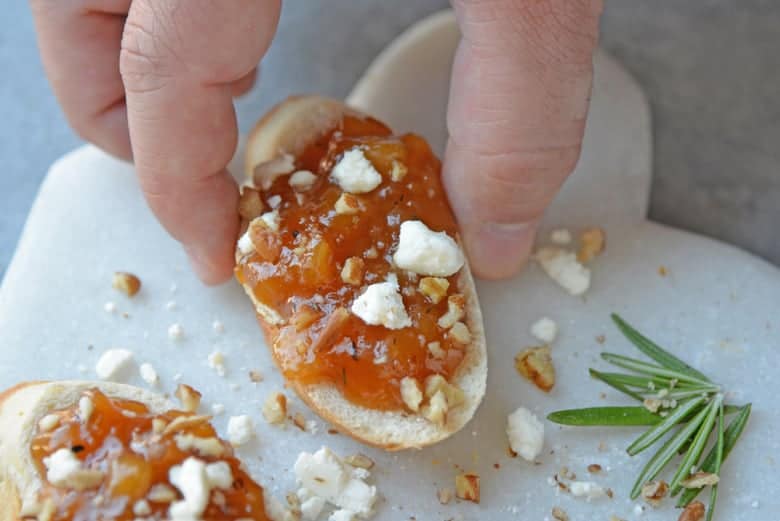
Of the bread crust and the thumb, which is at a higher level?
the thumb

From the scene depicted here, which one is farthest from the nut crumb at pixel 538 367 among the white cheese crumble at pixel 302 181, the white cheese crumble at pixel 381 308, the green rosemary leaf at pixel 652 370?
the white cheese crumble at pixel 302 181

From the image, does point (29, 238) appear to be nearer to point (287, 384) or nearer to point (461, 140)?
point (287, 384)

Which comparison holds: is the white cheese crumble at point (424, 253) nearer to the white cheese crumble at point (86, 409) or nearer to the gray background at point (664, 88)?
the white cheese crumble at point (86, 409)

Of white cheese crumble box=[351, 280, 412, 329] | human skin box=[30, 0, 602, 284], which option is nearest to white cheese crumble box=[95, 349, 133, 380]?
human skin box=[30, 0, 602, 284]

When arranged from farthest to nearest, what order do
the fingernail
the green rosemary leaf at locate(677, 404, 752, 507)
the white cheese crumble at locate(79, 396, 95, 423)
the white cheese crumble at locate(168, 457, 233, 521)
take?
1. the fingernail
2. the green rosemary leaf at locate(677, 404, 752, 507)
3. the white cheese crumble at locate(79, 396, 95, 423)
4. the white cheese crumble at locate(168, 457, 233, 521)

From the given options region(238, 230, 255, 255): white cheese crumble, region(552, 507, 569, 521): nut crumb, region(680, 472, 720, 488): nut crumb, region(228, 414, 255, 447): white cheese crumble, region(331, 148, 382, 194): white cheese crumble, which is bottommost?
region(552, 507, 569, 521): nut crumb

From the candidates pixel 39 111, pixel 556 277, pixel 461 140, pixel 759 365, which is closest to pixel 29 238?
pixel 39 111

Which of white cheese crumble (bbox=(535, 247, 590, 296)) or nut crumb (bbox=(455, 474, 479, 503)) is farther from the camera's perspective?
white cheese crumble (bbox=(535, 247, 590, 296))

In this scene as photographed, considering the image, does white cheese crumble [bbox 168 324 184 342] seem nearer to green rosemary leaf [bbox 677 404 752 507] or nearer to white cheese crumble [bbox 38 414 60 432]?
white cheese crumble [bbox 38 414 60 432]
